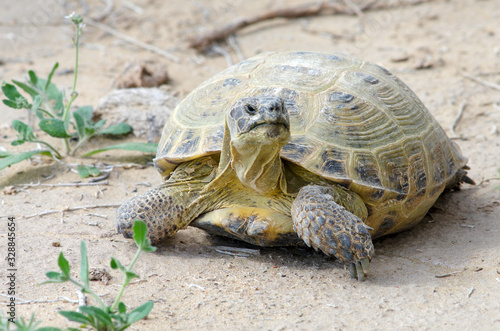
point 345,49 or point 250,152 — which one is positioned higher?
point 250,152

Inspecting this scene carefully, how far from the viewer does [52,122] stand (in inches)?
184

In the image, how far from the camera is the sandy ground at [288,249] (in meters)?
2.72

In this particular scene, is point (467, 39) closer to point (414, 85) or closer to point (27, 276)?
point (414, 85)

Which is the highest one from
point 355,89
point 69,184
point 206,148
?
point 355,89

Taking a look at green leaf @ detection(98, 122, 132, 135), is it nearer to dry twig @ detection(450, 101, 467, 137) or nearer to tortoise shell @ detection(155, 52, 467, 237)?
tortoise shell @ detection(155, 52, 467, 237)

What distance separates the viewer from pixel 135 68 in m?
6.70

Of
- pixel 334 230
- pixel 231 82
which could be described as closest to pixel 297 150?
pixel 334 230

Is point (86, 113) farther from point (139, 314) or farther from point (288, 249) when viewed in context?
point (139, 314)

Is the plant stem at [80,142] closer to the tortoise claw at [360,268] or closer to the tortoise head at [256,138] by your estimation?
the tortoise head at [256,138]

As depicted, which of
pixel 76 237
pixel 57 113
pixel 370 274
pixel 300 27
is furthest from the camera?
pixel 300 27

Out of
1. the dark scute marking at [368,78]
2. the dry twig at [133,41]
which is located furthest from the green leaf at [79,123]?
the dry twig at [133,41]

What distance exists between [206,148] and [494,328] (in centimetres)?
192

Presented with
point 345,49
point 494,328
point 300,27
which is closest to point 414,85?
point 345,49

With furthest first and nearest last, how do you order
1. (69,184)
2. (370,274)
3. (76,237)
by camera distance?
(69,184) → (76,237) → (370,274)
